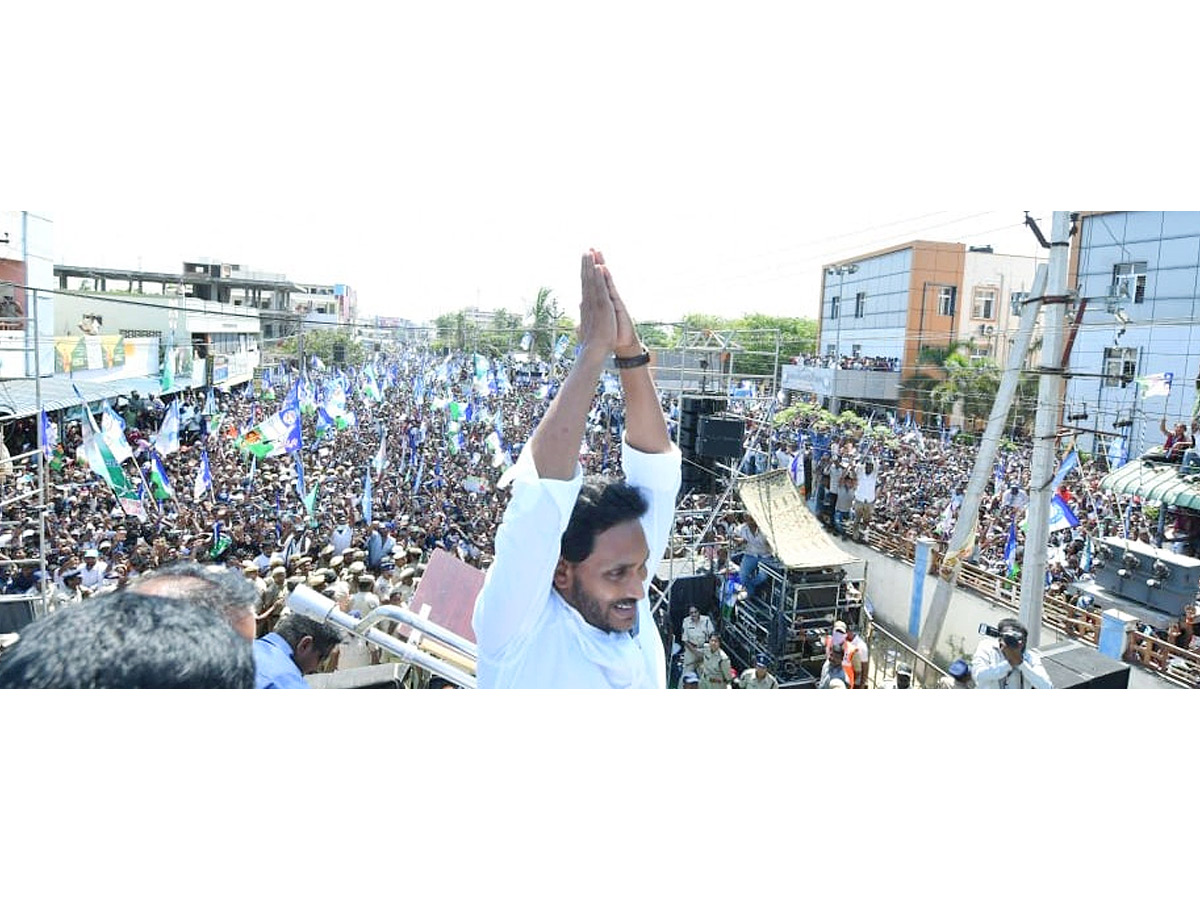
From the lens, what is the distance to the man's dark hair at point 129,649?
2.35ft

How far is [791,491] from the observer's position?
4.50 meters

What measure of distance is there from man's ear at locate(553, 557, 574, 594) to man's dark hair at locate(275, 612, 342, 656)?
0.43 meters

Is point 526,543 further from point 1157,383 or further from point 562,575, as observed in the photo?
point 1157,383

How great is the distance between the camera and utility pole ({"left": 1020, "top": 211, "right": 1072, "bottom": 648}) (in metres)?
2.81

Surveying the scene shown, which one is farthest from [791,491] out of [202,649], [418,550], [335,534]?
[202,649]

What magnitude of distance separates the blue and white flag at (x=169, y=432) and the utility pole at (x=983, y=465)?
3.76 meters

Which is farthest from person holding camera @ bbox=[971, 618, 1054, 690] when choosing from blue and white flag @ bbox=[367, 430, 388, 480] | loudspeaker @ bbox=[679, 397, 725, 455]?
blue and white flag @ bbox=[367, 430, 388, 480]

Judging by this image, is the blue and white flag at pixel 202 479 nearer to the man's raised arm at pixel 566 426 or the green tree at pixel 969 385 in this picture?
the man's raised arm at pixel 566 426

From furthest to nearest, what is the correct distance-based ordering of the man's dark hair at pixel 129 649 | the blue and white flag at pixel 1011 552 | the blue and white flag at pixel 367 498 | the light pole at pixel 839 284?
the blue and white flag at pixel 1011 552
the blue and white flag at pixel 367 498
the light pole at pixel 839 284
the man's dark hair at pixel 129 649

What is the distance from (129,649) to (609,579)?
0.62m

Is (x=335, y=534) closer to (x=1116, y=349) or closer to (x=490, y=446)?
(x=490, y=446)

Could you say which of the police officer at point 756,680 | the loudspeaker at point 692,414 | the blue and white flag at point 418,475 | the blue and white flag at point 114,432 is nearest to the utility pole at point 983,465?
the police officer at point 756,680

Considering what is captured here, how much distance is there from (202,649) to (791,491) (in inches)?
159

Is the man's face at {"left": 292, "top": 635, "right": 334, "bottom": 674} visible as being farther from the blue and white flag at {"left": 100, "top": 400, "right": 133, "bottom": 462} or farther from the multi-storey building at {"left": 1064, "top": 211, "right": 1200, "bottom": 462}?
the multi-storey building at {"left": 1064, "top": 211, "right": 1200, "bottom": 462}
